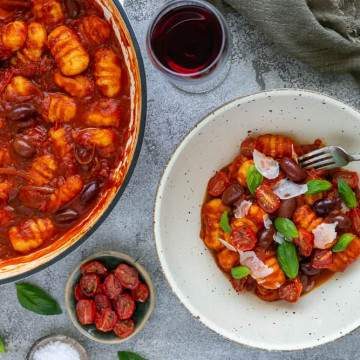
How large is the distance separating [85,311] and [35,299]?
8.8 inches

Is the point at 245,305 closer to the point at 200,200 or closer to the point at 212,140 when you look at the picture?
the point at 200,200

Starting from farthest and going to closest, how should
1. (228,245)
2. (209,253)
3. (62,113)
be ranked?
(209,253), (228,245), (62,113)

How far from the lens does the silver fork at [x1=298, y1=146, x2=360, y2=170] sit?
100 inches

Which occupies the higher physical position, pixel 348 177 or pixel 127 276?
pixel 348 177

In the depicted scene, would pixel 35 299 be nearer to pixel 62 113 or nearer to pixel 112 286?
pixel 112 286

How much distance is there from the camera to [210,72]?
8.79ft

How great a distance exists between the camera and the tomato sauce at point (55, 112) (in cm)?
250

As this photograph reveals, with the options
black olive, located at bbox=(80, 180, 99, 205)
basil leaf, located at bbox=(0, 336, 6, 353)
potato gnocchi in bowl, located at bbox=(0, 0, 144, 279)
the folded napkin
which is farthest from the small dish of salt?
the folded napkin

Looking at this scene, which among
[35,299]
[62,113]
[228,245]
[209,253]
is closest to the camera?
[62,113]

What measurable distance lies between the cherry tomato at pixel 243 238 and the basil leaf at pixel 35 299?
84cm

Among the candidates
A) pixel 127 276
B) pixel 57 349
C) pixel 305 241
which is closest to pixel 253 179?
pixel 305 241

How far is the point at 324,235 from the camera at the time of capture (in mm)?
2541

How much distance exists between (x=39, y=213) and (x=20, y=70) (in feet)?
1.68

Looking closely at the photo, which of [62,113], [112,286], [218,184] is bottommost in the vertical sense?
[112,286]
